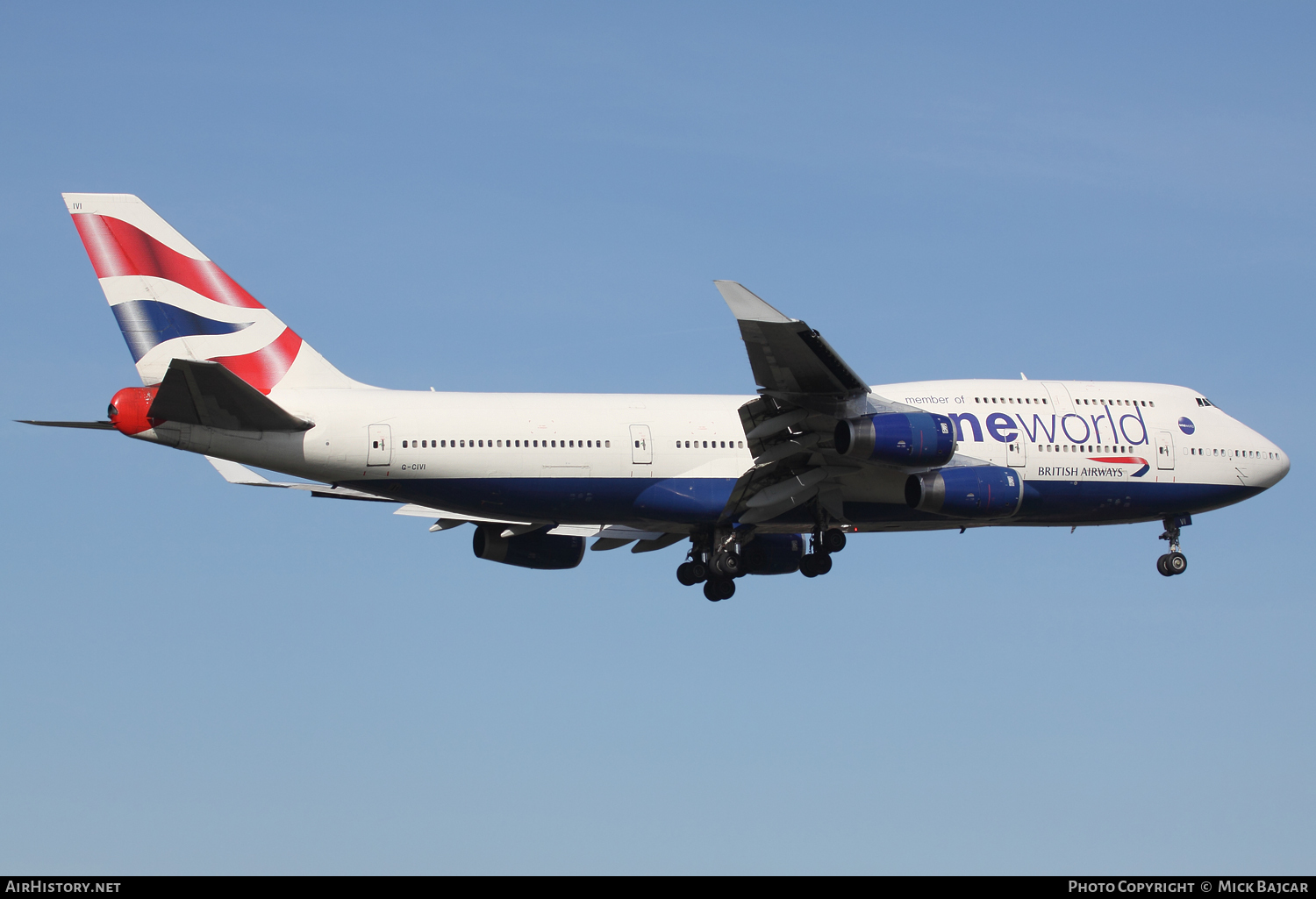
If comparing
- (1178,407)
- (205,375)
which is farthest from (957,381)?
(205,375)

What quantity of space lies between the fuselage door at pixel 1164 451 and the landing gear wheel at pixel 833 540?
8.57 m

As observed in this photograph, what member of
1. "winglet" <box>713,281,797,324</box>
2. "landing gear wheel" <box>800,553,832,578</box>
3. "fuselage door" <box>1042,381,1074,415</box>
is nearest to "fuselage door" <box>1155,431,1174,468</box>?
"fuselage door" <box>1042,381,1074,415</box>

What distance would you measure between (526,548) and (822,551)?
26.2 ft

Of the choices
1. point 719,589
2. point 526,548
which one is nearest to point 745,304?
point 719,589

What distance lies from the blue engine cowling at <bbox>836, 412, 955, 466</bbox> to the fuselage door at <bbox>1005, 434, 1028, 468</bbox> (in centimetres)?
432

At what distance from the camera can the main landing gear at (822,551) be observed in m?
34.2

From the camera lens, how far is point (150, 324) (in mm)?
31781

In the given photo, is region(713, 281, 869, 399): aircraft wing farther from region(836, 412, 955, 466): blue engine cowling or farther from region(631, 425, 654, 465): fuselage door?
region(631, 425, 654, 465): fuselage door

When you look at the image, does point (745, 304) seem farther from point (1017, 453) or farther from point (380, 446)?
point (1017, 453)

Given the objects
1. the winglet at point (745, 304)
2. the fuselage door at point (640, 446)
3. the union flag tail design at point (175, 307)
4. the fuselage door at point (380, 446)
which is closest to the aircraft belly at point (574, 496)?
the fuselage door at point (640, 446)
